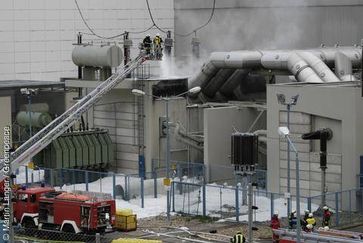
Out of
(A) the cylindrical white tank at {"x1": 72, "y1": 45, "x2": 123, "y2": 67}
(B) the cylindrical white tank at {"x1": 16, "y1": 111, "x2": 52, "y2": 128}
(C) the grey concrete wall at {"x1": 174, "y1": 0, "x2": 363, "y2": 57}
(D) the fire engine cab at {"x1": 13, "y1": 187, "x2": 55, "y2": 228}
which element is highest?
(C) the grey concrete wall at {"x1": 174, "y1": 0, "x2": 363, "y2": 57}

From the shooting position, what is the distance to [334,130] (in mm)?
46281

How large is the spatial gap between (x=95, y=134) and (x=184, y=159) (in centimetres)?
486

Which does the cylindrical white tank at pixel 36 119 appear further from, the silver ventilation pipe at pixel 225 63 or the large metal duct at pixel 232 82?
the large metal duct at pixel 232 82

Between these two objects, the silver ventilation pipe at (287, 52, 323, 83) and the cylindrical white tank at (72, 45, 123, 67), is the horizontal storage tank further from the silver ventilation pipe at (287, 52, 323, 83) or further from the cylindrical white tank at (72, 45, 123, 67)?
the cylindrical white tank at (72, 45, 123, 67)

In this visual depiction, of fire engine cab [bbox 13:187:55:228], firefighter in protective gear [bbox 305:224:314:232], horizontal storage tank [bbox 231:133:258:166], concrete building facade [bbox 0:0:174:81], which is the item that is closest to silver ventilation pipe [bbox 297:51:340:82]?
firefighter in protective gear [bbox 305:224:314:232]

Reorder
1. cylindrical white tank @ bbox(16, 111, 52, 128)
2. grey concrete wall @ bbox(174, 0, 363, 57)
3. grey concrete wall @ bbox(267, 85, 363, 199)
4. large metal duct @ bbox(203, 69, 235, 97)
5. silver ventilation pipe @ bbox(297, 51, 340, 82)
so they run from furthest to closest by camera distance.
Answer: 1. grey concrete wall @ bbox(174, 0, 363, 57)
2. cylindrical white tank @ bbox(16, 111, 52, 128)
3. large metal duct @ bbox(203, 69, 235, 97)
4. silver ventilation pipe @ bbox(297, 51, 340, 82)
5. grey concrete wall @ bbox(267, 85, 363, 199)

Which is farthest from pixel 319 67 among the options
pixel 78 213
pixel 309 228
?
pixel 78 213

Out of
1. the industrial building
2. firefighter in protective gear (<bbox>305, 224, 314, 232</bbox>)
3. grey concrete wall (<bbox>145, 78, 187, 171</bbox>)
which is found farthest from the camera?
grey concrete wall (<bbox>145, 78, 187, 171</bbox>)

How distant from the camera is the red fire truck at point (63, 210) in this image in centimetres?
3962

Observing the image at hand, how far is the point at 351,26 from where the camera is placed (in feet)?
201

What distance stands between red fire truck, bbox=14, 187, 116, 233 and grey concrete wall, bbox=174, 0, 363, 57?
25199 millimetres

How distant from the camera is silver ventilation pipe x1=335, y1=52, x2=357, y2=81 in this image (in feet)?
171

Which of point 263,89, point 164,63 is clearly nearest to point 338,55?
point 263,89

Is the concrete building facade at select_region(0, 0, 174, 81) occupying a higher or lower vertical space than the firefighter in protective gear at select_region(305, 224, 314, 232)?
higher
